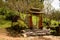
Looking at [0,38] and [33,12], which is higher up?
[33,12]

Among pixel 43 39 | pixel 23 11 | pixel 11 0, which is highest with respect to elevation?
pixel 11 0

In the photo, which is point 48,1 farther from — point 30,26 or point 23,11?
point 30,26

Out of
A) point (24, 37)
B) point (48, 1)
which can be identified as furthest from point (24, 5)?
point (24, 37)

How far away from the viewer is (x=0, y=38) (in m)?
11.2

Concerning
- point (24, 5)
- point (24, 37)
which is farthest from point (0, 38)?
point (24, 5)

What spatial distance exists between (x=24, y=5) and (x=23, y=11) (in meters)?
0.78

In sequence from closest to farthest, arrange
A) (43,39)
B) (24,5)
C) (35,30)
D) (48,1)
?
(43,39)
(35,30)
(24,5)
(48,1)

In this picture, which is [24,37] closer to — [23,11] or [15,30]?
[15,30]

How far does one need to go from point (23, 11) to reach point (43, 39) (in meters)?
6.16

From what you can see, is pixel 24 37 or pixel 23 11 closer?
pixel 24 37

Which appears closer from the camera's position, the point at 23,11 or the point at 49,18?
the point at 23,11

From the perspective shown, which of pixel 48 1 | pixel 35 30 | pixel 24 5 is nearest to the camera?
pixel 35 30

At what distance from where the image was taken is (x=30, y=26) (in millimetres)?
13414

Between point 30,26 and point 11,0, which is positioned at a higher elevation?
point 11,0
